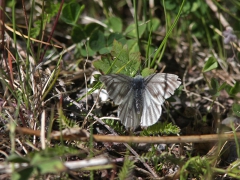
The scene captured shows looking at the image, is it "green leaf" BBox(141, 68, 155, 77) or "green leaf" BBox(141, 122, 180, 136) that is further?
"green leaf" BBox(141, 68, 155, 77)

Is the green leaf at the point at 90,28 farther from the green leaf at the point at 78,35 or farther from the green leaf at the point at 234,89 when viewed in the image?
the green leaf at the point at 234,89

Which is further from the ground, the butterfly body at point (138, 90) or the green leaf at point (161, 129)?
the butterfly body at point (138, 90)

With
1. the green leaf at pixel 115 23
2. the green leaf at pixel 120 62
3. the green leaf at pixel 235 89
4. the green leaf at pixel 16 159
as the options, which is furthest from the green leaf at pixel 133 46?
Result: the green leaf at pixel 16 159

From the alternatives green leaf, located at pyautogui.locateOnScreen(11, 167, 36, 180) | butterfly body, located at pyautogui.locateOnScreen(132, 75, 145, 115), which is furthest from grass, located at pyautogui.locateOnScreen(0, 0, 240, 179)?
butterfly body, located at pyautogui.locateOnScreen(132, 75, 145, 115)

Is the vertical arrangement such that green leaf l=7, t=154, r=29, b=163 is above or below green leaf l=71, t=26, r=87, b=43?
below

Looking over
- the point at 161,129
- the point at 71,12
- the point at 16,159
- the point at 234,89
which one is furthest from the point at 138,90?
the point at 71,12

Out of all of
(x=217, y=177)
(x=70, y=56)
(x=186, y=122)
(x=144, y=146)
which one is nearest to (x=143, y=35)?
(x=70, y=56)

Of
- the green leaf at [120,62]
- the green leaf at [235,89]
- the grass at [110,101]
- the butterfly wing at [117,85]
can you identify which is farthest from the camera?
the green leaf at [235,89]

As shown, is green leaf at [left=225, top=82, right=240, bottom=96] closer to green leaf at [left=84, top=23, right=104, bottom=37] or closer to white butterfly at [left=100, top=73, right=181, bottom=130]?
white butterfly at [left=100, top=73, right=181, bottom=130]
